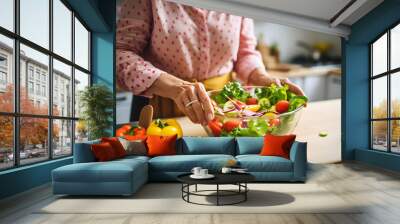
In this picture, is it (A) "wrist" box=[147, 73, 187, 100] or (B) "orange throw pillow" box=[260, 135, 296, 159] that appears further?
(A) "wrist" box=[147, 73, 187, 100]

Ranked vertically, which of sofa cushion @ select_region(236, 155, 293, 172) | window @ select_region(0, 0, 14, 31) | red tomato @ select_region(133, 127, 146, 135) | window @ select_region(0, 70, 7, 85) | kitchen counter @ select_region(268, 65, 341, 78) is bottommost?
sofa cushion @ select_region(236, 155, 293, 172)

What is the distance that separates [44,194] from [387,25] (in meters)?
6.70

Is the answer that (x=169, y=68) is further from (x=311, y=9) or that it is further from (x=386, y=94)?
(x=386, y=94)

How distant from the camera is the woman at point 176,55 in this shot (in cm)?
823

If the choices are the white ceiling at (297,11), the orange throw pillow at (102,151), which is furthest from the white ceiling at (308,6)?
the orange throw pillow at (102,151)

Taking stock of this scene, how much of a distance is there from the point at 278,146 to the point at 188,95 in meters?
2.81

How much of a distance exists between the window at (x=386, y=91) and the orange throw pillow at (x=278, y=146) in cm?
270

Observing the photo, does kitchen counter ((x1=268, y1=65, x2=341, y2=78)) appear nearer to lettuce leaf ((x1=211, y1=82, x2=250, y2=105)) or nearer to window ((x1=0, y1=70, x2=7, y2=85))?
lettuce leaf ((x1=211, y1=82, x2=250, y2=105))

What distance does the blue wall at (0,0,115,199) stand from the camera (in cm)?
541

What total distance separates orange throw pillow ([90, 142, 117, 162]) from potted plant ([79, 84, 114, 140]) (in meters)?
2.08

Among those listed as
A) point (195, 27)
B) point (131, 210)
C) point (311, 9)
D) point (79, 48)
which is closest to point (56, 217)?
point (131, 210)

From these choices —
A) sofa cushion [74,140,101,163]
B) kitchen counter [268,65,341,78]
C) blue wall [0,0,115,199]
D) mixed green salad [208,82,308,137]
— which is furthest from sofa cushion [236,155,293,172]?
kitchen counter [268,65,341,78]

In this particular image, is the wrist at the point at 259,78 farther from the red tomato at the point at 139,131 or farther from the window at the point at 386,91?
the red tomato at the point at 139,131

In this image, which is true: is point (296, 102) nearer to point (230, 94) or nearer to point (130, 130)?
point (230, 94)
